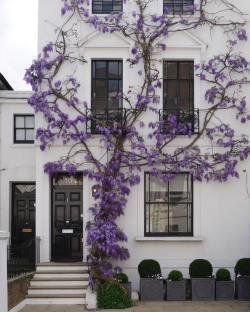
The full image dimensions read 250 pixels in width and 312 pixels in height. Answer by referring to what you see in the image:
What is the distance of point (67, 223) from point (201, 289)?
4.32 metres

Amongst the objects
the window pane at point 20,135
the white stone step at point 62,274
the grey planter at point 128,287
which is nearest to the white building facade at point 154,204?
the white stone step at point 62,274

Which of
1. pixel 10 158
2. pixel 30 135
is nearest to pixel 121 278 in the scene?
pixel 10 158

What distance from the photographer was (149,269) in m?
15.7

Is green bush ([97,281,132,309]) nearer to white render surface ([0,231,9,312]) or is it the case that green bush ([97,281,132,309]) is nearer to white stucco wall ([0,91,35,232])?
white render surface ([0,231,9,312])

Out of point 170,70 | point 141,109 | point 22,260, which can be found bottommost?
point 22,260

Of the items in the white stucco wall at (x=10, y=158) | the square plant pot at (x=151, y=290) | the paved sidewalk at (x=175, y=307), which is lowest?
the paved sidewalk at (x=175, y=307)

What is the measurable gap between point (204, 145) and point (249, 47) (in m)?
3.25

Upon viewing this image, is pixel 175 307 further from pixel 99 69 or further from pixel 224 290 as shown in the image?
pixel 99 69

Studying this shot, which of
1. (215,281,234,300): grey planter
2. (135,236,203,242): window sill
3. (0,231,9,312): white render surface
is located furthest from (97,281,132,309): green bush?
(0,231,9,312): white render surface

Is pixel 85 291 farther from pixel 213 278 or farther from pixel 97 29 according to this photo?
pixel 97 29

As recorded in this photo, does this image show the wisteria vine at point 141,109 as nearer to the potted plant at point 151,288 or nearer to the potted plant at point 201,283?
the potted plant at point 151,288

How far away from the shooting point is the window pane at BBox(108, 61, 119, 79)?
17094 millimetres

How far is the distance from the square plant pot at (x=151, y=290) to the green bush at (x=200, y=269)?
93cm

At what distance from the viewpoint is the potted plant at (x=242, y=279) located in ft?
51.6
